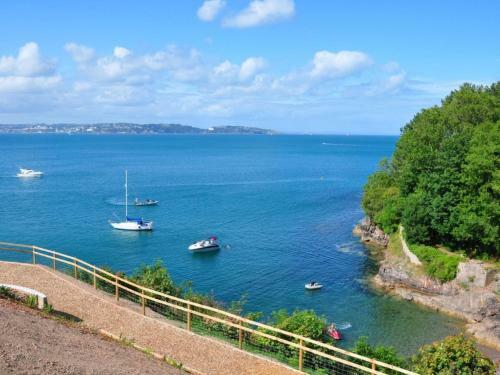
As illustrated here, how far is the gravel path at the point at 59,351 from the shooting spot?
12.8m

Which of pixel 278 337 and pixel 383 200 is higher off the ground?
pixel 383 200

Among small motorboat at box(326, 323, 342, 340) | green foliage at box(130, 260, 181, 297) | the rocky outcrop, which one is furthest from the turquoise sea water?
green foliage at box(130, 260, 181, 297)

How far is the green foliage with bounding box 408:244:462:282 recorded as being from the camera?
39344 millimetres

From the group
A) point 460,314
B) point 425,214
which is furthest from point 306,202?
point 460,314

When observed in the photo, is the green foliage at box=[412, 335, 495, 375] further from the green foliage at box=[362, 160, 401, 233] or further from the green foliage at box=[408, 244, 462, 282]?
the green foliage at box=[362, 160, 401, 233]

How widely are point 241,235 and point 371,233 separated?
1503 centimetres

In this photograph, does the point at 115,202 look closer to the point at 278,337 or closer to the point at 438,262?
the point at 438,262

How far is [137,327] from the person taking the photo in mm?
17672

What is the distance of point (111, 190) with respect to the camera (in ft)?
295

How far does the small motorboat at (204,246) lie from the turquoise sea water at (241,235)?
0.80 meters

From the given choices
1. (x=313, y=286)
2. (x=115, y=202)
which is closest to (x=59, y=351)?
(x=313, y=286)

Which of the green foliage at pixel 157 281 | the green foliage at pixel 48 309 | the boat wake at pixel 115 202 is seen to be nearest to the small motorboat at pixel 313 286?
the green foliage at pixel 157 281

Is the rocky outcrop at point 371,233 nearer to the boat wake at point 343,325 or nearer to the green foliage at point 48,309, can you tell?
the boat wake at point 343,325

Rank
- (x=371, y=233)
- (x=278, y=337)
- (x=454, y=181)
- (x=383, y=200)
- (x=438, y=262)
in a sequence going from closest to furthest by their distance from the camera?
(x=278, y=337)
(x=438, y=262)
(x=454, y=181)
(x=383, y=200)
(x=371, y=233)
